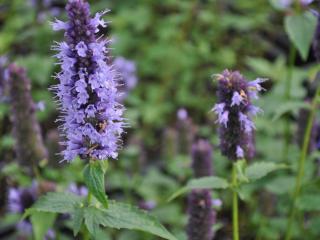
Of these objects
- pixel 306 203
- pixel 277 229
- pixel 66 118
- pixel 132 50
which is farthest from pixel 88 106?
pixel 132 50

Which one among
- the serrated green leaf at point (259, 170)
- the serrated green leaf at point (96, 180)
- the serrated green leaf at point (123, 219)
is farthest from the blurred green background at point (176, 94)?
the serrated green leaf at point (96, 180)

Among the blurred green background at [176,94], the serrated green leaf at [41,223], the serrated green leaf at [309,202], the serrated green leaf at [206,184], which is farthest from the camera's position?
the blurred green background at [176,94]

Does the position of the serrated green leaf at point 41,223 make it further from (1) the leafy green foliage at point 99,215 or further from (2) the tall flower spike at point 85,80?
(2) the tall flower spike at point 85,80

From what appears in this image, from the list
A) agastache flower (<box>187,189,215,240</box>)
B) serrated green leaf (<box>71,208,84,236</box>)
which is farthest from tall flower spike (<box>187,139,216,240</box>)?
serrated green leaf (<box>71,208,84,236</box>)

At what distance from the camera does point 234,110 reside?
2293 millimetres

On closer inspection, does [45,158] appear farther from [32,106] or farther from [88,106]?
[88,106]

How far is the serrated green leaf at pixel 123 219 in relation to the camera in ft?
6.64

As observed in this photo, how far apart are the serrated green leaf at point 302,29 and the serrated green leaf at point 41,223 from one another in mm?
1462

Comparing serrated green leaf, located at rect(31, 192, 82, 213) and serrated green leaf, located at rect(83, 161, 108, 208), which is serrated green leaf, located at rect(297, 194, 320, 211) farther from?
serrated green leaf, located at rect(83, 161, 108, 208)

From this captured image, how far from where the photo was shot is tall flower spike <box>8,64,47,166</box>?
296 cm

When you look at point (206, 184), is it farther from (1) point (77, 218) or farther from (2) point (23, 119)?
(2) point (23, 119)

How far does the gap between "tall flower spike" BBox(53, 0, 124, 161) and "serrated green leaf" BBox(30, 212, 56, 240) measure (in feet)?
2.50

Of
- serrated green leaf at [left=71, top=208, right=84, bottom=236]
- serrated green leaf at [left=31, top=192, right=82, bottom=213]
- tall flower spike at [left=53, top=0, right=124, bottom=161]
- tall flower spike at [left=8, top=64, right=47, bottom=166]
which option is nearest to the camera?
tall flower spike at [left=53, top=0, right=124, bottom=161]

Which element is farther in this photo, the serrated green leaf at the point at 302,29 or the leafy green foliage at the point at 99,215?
the serrated green leaf at the point at 302,29
